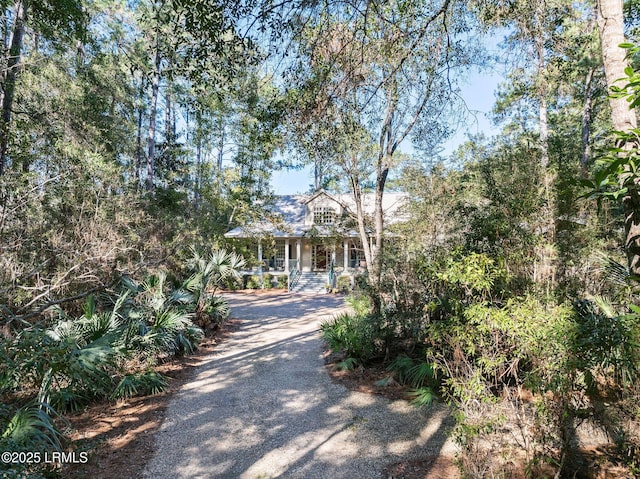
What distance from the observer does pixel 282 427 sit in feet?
17.0

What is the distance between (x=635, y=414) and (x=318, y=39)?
596 centimetres

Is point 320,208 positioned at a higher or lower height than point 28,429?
higher

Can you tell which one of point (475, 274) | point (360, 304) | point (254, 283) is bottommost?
point (254, 283)

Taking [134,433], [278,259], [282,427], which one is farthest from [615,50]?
[278,259]

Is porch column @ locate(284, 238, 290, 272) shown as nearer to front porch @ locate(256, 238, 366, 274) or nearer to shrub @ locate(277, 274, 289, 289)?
front porch @ locate(256, 238, 366, 274)

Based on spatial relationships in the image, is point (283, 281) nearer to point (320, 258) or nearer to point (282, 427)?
point (320, 258)

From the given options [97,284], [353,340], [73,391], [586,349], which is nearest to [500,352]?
[586,349]

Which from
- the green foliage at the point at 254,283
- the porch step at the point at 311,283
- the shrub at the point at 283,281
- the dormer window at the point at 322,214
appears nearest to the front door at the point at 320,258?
the porch step at the point at 311,283

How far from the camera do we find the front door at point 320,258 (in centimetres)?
2600

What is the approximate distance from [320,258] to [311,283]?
3404 mm

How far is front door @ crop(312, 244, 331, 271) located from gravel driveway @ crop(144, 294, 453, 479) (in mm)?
17573

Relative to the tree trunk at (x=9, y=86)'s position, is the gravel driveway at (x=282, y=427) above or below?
below

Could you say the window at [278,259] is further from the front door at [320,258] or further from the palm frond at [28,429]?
the palm frond at [28,429]

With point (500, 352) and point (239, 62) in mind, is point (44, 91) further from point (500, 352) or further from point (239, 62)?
point (500, 352)
